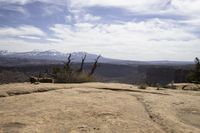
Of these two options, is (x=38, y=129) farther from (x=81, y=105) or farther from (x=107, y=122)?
(x=81, y=105)

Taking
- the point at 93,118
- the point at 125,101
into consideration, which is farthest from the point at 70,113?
the point at 125,101

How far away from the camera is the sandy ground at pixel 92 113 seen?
5293 mm

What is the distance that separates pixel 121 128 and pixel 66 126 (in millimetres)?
919

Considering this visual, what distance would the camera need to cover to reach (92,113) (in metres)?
6.20

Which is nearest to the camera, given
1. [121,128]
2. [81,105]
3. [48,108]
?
[121,128]

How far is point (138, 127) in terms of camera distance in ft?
18.1

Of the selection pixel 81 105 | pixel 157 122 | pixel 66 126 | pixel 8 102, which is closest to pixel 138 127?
pixel 157 122

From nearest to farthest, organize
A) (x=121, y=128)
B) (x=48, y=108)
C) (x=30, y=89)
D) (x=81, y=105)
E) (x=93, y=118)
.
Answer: (x=121, y=128)
(x=93, y=118)
(x=48, y=108)
(x=81, y=105)
(x=30, y=89)

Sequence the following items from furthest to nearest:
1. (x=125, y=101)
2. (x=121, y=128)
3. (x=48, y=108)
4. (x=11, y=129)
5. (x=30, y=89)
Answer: (x=30, y=89) < (x=125, y=101) < (x=48, y=108) < (x=121, y=128) < (x=11, y=129)

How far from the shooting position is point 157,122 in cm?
609

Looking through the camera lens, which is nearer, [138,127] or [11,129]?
[11,129]

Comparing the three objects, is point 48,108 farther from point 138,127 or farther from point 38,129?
point 138,127

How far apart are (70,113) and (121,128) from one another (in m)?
1.14

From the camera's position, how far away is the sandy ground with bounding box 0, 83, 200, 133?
5293 mm
